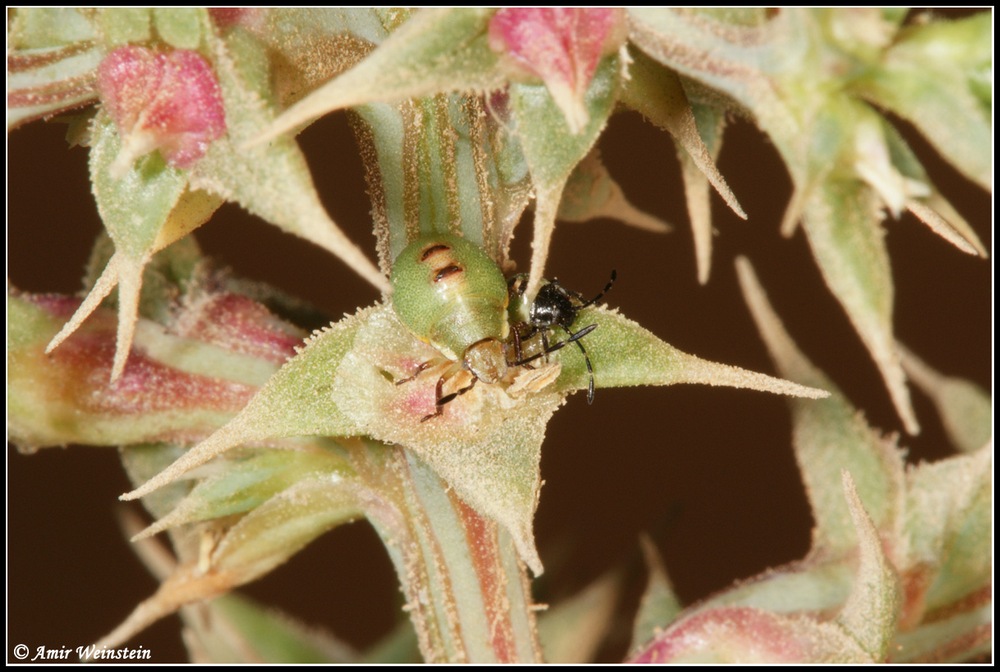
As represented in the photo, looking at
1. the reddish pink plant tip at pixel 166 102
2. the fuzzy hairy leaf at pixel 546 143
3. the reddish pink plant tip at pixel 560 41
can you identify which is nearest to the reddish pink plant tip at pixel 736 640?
the fuzzy hairy leaf at pixel 546 143

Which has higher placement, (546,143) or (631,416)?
(631,416)

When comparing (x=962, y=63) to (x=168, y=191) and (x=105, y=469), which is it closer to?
(x=168, y=191)

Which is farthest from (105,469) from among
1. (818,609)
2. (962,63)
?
(962,63)

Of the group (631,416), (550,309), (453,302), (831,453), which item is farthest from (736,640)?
(631,416)

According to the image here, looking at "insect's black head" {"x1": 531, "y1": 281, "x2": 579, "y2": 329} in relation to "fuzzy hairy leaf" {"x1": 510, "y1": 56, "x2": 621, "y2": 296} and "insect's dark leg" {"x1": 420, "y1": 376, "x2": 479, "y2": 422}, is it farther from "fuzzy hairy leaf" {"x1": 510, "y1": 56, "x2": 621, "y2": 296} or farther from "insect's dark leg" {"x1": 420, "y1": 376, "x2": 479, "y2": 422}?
"fuzzy hairy leaf" {"x1": 510, "y1": 56, "x2": 621, "y2": 296}

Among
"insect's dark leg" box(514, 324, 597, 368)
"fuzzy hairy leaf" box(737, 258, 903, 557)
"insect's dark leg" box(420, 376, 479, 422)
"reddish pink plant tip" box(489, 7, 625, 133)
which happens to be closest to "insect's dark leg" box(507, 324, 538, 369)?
"insect's dark leg" box(514, 324, 597, 368)

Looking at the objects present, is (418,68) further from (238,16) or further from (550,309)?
(550,309)

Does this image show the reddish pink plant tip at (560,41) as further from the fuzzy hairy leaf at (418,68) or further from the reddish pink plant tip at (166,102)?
the reddish pink plant tip at (166,102)
